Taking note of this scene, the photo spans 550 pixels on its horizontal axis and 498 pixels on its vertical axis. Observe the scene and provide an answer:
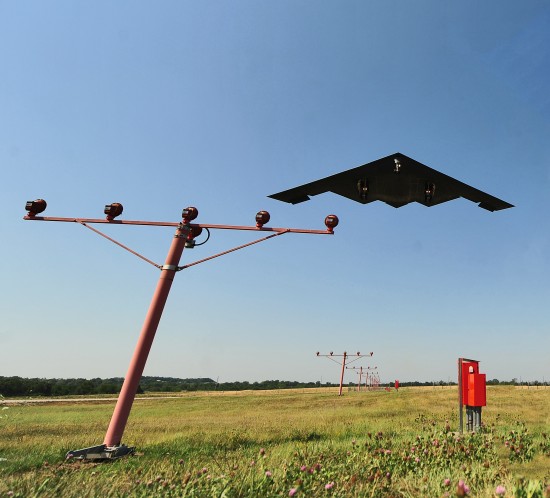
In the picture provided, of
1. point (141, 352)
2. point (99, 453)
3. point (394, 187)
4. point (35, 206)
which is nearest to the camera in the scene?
point (99, 453)

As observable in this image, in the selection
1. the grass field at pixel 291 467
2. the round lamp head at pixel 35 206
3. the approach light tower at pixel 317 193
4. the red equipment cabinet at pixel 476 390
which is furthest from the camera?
the red equipment cabinet at pixel 476 390

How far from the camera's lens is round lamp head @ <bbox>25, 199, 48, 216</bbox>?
10.3m

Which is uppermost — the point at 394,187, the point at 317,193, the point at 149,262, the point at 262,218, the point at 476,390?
the point at 394,187

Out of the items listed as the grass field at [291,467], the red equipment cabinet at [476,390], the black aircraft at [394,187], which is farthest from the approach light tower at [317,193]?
the red equipment cabinet at [476,390]

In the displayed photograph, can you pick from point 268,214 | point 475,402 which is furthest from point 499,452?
point 268,214

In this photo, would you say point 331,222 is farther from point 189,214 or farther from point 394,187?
point 189,214

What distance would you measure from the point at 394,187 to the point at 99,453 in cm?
880

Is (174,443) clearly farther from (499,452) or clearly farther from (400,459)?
(499,452)

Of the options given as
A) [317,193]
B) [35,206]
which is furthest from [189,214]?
[35,206]

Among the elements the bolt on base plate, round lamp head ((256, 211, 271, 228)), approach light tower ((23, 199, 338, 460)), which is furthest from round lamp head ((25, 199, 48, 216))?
the bolt on base plate

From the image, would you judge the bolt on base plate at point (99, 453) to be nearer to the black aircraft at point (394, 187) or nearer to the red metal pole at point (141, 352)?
the red metal pole at point (141, 352)

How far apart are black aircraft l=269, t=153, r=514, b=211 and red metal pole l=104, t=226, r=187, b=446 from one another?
10.4 feet

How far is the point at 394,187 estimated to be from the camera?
9.67 meters

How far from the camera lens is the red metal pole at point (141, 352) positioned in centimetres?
863
